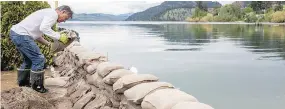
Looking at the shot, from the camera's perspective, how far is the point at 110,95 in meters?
3.78

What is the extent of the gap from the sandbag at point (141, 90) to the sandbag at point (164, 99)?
117 mm

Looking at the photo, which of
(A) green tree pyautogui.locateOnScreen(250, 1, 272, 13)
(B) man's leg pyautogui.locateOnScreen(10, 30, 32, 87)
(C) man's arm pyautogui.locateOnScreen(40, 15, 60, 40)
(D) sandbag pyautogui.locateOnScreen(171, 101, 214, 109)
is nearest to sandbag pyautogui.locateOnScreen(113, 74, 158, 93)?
(D) sandbag pyautogui.locateOnScreen(171, 101, 214, 109)

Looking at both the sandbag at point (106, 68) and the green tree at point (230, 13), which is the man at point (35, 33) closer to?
the sandbag at point (106, 68)

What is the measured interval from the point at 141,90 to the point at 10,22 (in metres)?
4.42

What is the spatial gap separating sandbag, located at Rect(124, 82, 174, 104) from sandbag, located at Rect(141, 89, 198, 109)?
0.12 metres

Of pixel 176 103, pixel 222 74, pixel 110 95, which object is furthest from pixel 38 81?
pixel 222 74

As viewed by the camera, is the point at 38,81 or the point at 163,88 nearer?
the point at 163,88

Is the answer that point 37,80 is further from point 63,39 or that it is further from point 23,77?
point 63,39

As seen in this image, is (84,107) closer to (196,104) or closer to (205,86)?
(196,104)

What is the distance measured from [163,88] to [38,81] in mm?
2202

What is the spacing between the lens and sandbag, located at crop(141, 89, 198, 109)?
2537 mm

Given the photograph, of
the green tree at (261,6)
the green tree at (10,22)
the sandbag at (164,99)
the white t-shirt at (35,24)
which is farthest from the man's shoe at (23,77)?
the green tree at (261,6)

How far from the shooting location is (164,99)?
2602 millimetres

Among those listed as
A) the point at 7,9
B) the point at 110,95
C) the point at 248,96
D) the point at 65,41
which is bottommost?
the point at 248,96
